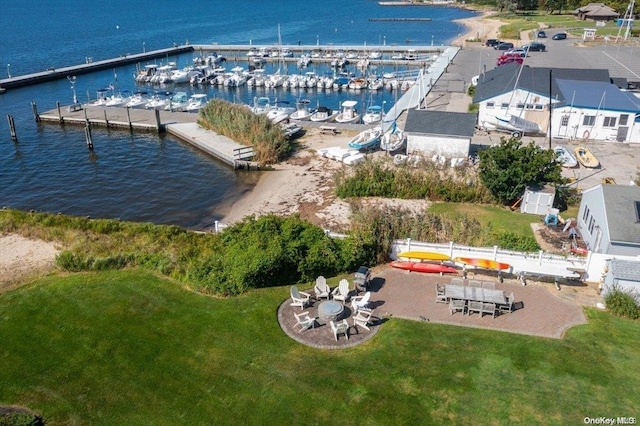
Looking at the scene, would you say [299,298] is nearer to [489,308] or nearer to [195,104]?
[489,308]

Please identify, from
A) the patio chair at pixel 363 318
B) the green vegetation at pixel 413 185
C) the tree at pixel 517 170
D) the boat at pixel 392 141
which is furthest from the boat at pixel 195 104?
the patio chair at pixel 363 318

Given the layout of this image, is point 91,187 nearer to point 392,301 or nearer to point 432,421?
point 392,301

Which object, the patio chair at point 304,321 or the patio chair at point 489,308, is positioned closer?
the patio chair at point 304,321

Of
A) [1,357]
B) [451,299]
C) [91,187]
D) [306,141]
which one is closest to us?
[1,357]

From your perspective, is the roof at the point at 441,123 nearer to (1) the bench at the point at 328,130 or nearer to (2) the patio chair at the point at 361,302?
(1) the bench at the point at 328,130

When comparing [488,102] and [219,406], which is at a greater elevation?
[488,102]

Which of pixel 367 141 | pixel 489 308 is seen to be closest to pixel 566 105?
pixel 367 141

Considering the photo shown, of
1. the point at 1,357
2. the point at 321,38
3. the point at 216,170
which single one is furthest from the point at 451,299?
the point at 321,38
